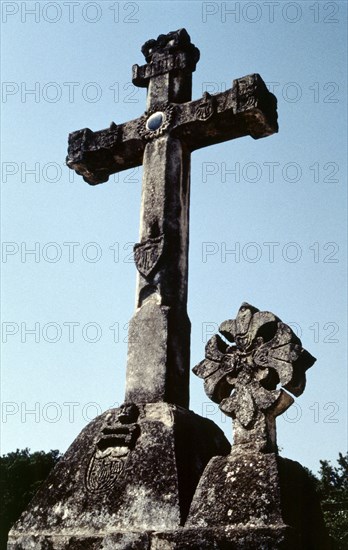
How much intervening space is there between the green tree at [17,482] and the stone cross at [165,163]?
631 inches

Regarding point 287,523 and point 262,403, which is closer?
point 287,523

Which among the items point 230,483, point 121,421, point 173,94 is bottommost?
point 230,483

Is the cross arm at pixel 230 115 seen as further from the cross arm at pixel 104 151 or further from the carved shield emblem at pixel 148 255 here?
the carved shield emblem at pixel 148 255

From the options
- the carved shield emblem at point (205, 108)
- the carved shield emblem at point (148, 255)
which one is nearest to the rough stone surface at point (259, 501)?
the carved shield emblem at point (148, 255)

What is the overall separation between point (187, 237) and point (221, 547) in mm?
3000

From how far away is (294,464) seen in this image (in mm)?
4906

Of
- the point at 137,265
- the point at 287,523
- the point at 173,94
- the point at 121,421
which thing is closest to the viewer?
the point at 287,523

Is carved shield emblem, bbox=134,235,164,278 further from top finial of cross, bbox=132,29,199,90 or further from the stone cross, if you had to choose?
top finial of cross, bbox=132,29,199,90

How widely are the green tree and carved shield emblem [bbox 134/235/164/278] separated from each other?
16258 mm

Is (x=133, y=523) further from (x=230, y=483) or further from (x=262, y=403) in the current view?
(x=262, y=403)

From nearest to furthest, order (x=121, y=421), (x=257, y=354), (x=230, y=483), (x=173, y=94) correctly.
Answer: (x=230, y=483)
(x=257, y=354)
(x=121, y=421)
(x=173, y=94)

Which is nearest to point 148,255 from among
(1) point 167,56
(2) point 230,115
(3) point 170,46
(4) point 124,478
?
(2) point 230,115

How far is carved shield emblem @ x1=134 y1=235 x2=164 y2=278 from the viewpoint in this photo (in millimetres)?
6133

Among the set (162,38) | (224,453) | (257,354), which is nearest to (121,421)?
(224,453)
